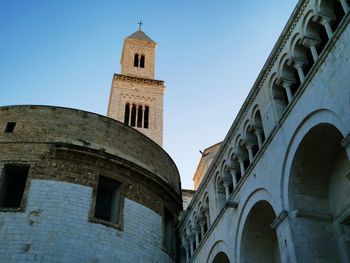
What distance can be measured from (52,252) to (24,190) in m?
Answer: 2.22

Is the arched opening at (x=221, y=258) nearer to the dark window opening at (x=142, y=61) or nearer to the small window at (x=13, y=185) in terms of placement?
the small window at (x=13, y=185)

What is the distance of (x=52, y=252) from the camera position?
13.0m

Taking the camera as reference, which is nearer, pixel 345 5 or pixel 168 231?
pixel 345 5

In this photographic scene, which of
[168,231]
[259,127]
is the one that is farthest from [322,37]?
[168,231]

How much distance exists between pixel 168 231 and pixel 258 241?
654 centimetres

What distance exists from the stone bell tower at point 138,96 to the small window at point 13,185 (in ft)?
60.4

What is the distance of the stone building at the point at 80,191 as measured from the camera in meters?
13.3

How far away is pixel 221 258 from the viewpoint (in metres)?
13.4

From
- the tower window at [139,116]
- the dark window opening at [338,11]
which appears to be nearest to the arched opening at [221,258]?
the dark window opening at [338,11]

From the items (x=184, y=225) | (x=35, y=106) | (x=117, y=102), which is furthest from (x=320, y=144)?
(x=117, y=102)

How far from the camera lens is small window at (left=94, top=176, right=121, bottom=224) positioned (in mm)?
15070

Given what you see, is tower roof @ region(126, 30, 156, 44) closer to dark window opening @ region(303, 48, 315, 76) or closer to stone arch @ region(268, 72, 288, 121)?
stone arch @ region(268, 72, 288, 121)

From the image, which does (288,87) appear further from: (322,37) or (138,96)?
(138,96)

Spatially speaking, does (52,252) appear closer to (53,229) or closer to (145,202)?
(53,229)
